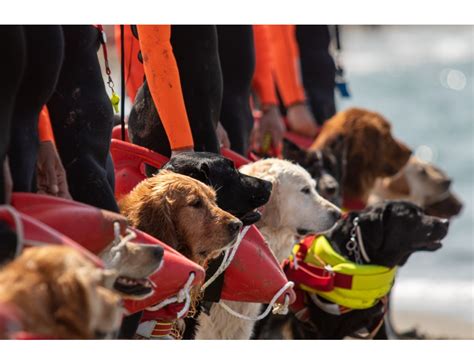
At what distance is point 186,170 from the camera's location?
5.47m

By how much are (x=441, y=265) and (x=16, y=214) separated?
9.29 metres

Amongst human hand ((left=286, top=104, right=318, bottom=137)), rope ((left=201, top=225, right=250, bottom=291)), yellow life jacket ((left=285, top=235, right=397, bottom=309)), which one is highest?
rope ((left=201, top=225, right=250, bottom=291))

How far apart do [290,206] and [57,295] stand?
10.7 feet

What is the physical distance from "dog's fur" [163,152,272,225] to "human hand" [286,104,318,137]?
3.46 m

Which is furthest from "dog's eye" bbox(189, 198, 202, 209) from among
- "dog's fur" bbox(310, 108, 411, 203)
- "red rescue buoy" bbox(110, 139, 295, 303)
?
"dog's fur" bbox(310, 108, 411, 203)

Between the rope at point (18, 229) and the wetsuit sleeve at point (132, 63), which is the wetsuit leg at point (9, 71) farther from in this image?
the wetsuit sleeve at point (132, 63)

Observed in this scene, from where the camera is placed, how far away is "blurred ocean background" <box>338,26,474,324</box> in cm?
1188

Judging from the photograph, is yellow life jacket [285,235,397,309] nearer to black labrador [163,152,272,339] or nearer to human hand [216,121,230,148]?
human hand [216,121,230,148]

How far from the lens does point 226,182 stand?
18.4ft

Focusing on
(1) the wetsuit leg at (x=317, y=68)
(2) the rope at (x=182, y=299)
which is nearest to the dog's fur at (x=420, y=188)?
(1) the wetsuit leg at (x=317, y=68)

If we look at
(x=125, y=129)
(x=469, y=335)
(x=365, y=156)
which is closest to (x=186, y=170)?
(x=125, y=129)

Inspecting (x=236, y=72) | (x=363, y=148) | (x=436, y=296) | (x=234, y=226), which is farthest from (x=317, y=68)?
(x=234, y=226)
